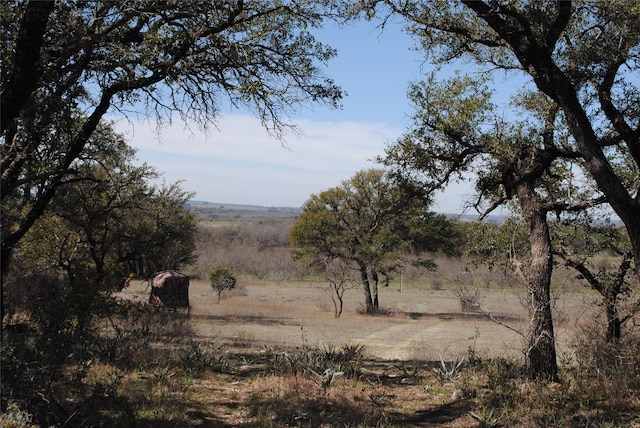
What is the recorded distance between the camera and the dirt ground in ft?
49.7

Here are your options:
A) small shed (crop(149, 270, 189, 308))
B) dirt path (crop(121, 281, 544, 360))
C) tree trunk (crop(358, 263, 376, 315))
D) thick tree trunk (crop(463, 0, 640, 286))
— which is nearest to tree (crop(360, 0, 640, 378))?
thick tree trunk (crop(463, 0, 640, 286))

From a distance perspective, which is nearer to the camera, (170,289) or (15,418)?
(15,418)

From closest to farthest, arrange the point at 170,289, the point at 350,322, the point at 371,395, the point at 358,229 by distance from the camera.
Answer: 1. the point at 371,395
2. the point at 170,289
3. the point at 350,322
4. the point at 358,229

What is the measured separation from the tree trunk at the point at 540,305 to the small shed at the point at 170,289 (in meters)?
23.5

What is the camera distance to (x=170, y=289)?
1145 inches

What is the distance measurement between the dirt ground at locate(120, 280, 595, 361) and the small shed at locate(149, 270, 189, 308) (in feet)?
2.95

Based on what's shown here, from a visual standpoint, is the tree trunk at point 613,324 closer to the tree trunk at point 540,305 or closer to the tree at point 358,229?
the tree trunk at point 540,305

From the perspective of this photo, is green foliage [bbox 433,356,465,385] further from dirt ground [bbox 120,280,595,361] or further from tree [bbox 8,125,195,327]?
tree [bbox 8,125,195,327]

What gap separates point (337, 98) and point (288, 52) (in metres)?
1.21

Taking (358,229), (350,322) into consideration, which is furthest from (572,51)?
(358,229)

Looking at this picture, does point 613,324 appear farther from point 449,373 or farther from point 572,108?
point 572,108

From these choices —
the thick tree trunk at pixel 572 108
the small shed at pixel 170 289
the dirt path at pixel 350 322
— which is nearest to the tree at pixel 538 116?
the thick tree trunk at pixel 572 108

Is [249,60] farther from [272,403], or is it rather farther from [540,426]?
[540,426]

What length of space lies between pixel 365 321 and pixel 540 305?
2392 centimetres
